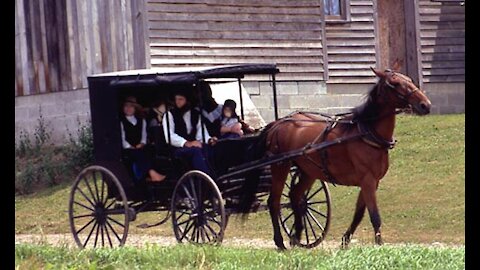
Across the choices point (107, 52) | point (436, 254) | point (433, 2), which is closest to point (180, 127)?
point (436, 254)

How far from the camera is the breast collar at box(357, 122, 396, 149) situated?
13055 mm

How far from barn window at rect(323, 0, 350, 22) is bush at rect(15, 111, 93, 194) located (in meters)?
6.56

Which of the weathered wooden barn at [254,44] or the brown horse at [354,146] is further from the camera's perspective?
the weathered wooden barn at [254,44]

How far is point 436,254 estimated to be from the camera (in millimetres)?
11055

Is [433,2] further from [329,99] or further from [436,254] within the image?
[436,254]

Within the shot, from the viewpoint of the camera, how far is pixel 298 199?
14.4m

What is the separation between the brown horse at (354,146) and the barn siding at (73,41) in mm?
8577

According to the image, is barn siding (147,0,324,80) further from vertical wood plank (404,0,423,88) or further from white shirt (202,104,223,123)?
white shirt (202,104,223,123)

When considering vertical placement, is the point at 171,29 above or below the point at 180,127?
above

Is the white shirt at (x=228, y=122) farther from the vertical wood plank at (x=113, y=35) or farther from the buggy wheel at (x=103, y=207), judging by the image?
the vertical wood plank at (x=113, y=35)

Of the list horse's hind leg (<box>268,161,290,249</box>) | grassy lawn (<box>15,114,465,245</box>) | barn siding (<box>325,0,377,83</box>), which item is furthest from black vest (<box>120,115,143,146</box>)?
barn siding (<box>325,0,377,83</box>)

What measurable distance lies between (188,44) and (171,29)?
49 cm

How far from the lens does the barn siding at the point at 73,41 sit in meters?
22.6

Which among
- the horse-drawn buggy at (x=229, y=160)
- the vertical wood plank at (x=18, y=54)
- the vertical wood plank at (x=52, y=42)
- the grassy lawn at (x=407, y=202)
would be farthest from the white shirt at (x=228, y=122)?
the vertical wood plank at (x=18, y=54)
